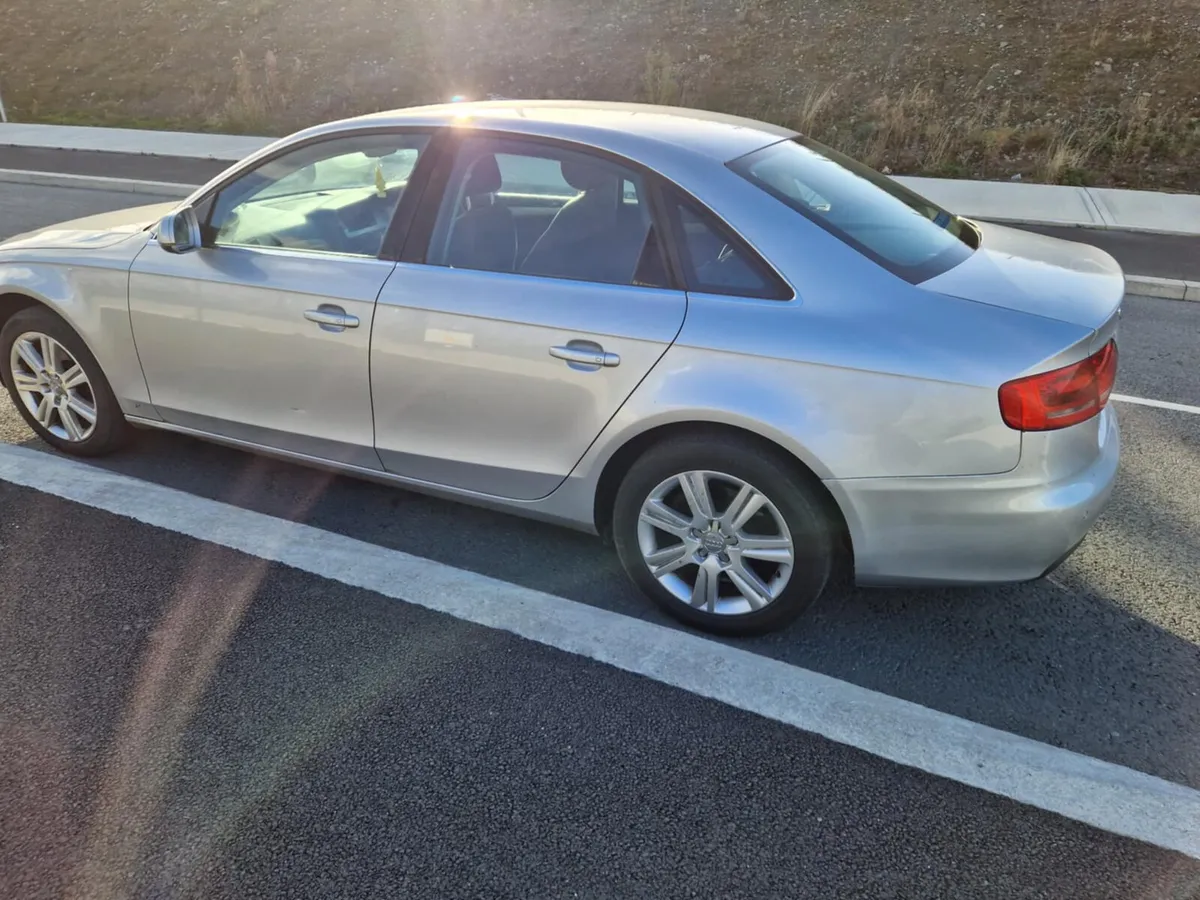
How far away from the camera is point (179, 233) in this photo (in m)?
3.73

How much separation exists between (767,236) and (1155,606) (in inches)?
75.4

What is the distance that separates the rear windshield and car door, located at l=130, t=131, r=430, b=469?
52.0 inches

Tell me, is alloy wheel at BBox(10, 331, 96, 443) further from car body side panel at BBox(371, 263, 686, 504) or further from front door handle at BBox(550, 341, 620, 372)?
front door handle at BBox(550, 341, 620, 372)

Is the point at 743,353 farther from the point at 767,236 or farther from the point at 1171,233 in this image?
the point at 1171,233

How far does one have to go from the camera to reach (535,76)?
1597cm

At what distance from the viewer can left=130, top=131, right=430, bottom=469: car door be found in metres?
3.45

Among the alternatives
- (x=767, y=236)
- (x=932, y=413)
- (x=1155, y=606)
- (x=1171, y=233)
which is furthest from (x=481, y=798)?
(x=1171, y=233)

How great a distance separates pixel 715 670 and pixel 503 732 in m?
0.71

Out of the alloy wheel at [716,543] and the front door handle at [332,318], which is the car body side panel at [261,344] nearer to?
the front door handle at [332,318]

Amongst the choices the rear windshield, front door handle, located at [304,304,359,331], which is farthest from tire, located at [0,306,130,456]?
the rear windshield

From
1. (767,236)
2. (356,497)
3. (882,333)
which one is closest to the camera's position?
(882,333)

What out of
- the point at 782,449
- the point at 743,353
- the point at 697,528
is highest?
the point at 743,353

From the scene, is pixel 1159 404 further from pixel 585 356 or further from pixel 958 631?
pixel 585 356

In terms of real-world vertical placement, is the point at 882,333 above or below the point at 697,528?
above
